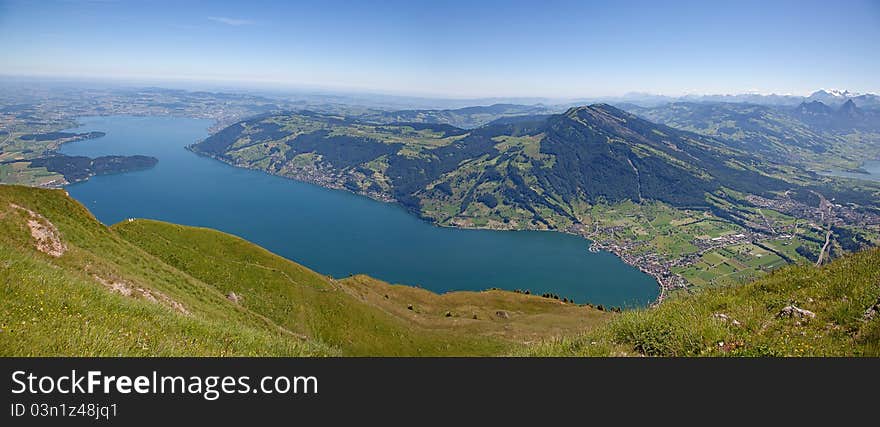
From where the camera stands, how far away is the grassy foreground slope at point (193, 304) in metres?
9.38

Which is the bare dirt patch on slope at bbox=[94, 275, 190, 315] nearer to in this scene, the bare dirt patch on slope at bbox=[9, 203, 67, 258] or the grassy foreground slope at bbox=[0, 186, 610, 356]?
the grassy foreground slope at bbox=[0, 186, 610, 356]

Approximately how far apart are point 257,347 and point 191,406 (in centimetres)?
963

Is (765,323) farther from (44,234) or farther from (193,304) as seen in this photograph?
(44,234)

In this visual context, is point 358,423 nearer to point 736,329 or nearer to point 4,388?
point 4,388

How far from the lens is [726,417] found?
5.27 meters

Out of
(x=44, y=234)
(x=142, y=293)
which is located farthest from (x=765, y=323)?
(x=44, y=234)

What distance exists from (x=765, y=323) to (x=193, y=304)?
30179 millimetres

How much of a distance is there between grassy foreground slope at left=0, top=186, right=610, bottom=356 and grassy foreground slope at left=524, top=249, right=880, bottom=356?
4.15 meters

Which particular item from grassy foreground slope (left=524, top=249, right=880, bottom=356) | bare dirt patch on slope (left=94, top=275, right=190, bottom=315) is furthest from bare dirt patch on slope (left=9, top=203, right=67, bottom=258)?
grassy foreground slope (left=524, top=249, right=880, bottom=356)

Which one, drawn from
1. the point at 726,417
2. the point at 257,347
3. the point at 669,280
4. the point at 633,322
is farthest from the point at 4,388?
the point at 669,280

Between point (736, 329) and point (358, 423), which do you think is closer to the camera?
point (358, 423)

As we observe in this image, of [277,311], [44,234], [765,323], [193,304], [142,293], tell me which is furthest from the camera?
[277,311]

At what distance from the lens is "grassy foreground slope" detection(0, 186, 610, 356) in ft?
30.8

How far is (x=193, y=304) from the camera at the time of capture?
1035 inches
